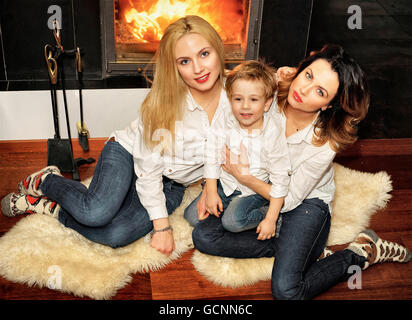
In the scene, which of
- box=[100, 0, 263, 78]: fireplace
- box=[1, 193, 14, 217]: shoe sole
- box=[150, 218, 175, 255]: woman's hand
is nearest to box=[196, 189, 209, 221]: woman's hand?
box=[150, 218, 175, 255]: woman's hand

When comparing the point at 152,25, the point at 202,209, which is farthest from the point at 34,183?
the point at 152,25

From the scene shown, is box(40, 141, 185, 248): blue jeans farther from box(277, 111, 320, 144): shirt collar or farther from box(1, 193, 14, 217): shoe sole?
box(277, 111, 320, 144): shirt collar

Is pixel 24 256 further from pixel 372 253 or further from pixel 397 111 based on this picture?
pixel 397 111

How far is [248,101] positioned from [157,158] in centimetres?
36

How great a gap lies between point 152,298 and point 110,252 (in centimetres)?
25

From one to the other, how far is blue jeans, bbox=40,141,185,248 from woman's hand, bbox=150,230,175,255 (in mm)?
66

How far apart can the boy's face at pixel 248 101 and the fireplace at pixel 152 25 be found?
0.97 meters

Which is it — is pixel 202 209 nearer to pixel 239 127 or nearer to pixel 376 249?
pixel 239 127

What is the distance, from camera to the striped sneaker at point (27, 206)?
1.67m

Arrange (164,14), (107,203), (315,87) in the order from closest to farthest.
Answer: (315,87)
(107,203)
(164,14)

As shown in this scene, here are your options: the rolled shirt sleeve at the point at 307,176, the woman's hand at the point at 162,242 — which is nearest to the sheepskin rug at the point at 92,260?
the woman's hand at the point at 162,242

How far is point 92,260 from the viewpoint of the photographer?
1511 millimetres

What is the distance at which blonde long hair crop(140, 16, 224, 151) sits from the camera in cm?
138

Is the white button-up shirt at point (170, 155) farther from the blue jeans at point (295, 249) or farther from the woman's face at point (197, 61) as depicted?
the blue jeans at point (295, 249)
